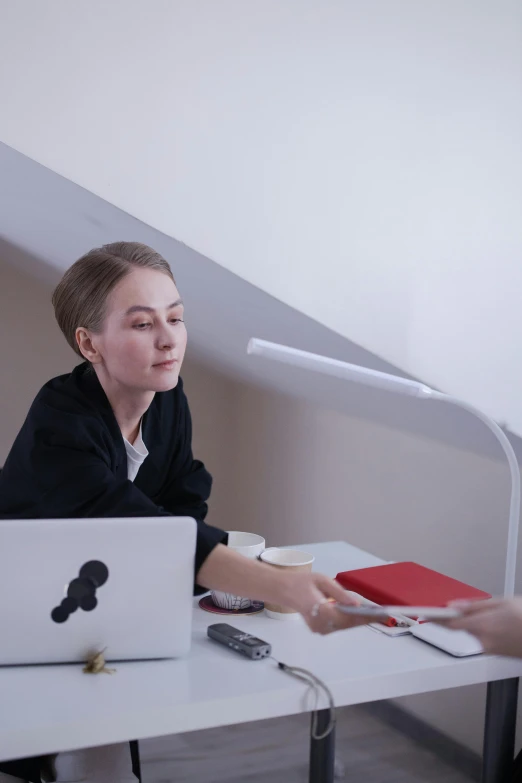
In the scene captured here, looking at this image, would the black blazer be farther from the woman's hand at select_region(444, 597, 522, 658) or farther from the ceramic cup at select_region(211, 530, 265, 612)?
the woman's hand at select_region(444, 597, 522, 658)

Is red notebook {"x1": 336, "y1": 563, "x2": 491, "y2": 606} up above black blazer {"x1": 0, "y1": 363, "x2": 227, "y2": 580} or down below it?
below

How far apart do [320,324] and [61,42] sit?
0.76m

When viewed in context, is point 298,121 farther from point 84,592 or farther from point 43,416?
point 84,592

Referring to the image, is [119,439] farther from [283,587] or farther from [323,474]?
[323,474]

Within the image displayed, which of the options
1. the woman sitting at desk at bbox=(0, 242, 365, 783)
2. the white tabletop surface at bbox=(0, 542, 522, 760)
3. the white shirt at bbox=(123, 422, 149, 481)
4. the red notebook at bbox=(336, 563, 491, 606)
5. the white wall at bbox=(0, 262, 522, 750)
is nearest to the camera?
the white tabletop surface at bbox=(0, 542, 522, 760)

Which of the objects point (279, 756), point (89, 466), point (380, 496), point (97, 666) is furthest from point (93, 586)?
point (380, 496)

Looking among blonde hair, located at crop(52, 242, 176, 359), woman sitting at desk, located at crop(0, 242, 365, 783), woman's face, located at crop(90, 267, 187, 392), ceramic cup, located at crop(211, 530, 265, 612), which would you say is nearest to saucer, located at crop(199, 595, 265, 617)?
ceramic cup, located at crop(211, 530, 265, 612)

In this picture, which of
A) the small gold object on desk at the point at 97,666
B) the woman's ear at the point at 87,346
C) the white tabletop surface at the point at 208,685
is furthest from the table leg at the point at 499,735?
the woman's ear at the point at 87,346

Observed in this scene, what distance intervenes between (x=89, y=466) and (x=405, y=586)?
58 centimetres

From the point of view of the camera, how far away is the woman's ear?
1461 millimetres

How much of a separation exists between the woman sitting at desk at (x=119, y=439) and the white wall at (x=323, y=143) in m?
0.28

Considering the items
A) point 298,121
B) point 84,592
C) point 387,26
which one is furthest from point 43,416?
point 387,26

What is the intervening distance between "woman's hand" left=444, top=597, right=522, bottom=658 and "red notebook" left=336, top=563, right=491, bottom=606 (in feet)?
0.79

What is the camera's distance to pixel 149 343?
1404 millimetres
